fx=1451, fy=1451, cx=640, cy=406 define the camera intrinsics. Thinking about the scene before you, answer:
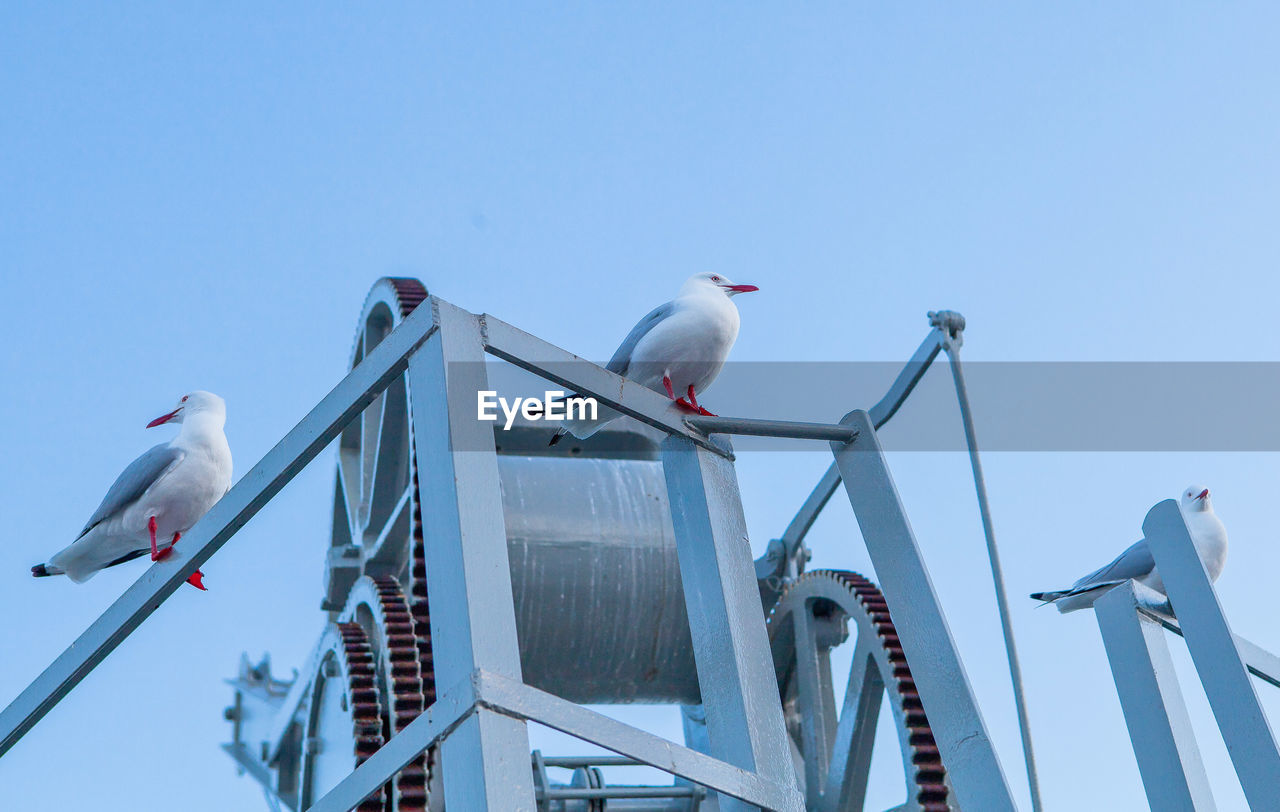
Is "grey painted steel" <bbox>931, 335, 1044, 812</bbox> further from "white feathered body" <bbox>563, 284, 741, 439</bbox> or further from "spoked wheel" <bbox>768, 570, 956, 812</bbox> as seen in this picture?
"white feathered body" <bbox>563, 284, 741, 439</bbox>

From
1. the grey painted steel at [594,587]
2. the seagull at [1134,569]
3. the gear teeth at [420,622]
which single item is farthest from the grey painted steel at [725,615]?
the grey painted steel at [594,587]

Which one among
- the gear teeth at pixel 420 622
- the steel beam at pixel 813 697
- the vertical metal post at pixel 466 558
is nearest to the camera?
the vertical metal post at pixel 466 558

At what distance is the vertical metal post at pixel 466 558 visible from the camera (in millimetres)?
2096

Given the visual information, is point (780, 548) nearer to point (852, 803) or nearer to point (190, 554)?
point (852, 803)

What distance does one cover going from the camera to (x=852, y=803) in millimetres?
8805

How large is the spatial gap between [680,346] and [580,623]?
476 cm

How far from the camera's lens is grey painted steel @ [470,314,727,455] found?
2723 mm

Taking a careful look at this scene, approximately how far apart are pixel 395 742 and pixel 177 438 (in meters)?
3.30

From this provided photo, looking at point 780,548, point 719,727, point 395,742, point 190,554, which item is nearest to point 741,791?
point 719,727

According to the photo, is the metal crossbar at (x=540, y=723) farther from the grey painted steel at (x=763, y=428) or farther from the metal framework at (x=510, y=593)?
the grey painted steel at (x=763, y=428)

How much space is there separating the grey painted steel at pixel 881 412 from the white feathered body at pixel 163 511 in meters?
3.39

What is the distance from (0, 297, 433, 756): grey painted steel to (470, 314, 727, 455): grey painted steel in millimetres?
169

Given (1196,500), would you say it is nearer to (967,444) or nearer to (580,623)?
(967,444)

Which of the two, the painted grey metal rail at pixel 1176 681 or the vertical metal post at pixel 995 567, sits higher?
the vertical metal post at pixel 995 567
